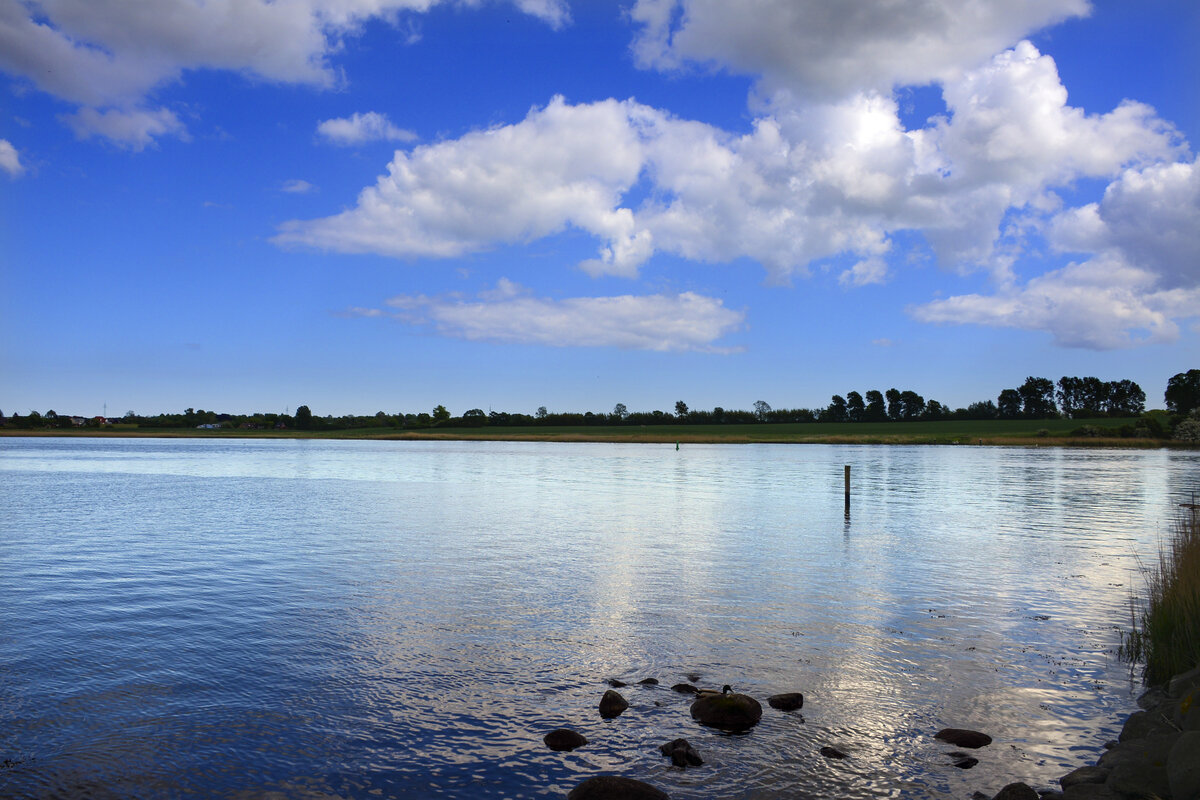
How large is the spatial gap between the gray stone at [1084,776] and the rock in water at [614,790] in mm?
4702

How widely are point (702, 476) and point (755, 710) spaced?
56551 millimetres

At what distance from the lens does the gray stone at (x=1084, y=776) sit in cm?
853

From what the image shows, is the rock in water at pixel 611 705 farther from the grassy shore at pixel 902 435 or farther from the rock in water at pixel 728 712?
the grassy shore at pixel 902 435

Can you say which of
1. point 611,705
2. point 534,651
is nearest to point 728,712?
point 611,705

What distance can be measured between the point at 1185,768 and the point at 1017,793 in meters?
1.60

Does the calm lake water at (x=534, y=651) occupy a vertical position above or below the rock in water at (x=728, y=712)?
below

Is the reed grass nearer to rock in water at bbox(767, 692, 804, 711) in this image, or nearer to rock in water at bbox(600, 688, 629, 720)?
rock in water at bbox(767, 692, 804, 711)

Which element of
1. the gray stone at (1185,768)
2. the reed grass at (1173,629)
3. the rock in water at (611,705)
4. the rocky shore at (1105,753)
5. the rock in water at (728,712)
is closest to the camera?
the gray stone at (1185,768)

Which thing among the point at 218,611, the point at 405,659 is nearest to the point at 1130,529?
the point at 405,659

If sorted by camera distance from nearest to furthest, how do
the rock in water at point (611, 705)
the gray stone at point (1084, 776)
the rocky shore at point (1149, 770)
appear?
1. the rocky shore at point (1149, 770)
2. the gray stone at point (1084, 776)
3. the rock in water at point (611, 705)

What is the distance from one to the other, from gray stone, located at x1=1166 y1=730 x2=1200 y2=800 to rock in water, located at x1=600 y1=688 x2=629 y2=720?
646 centimetres

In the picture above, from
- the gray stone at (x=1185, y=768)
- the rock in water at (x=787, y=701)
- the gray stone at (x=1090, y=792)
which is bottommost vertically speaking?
the rock in water at (x=787, y=701)

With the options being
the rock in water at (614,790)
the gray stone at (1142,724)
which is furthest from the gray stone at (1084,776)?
the rock in water at (614,790)

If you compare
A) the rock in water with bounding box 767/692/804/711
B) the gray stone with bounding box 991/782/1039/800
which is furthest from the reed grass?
the rock in water with bounding box 767/692/804/711
